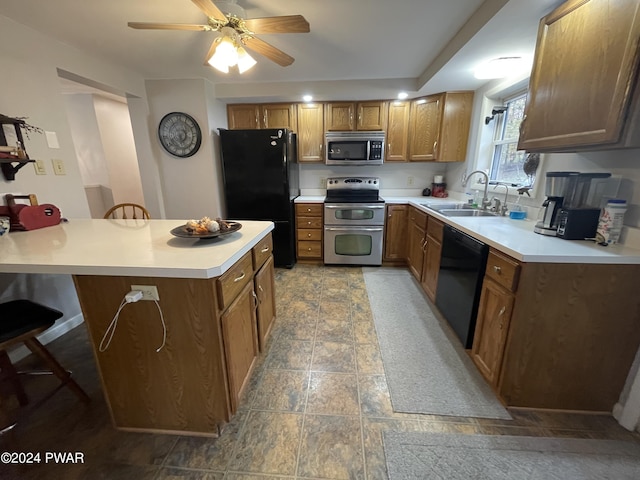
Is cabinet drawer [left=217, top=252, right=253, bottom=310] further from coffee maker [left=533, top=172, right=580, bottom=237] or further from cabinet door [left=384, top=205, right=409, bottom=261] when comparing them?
cabinet door [left=384, top=205, right=409, bottom=261]

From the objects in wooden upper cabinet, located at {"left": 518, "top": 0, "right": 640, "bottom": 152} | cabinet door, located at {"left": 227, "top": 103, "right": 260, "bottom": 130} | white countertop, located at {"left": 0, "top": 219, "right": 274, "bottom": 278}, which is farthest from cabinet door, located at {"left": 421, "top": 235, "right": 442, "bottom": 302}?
cabinet door, located at {"left": 227, "top": 103, "right": 260, "bottom": 130}

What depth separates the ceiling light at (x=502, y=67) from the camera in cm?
207

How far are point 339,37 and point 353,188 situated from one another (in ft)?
5.72

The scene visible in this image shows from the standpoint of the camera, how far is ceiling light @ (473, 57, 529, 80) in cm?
207

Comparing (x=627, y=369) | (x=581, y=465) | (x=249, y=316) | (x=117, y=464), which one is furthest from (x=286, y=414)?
(x=627, y=369)

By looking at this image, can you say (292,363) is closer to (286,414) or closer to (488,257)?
(286,414)

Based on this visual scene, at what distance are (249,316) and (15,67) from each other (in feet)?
7.79

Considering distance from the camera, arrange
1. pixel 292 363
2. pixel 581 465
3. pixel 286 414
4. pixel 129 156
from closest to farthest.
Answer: pixel 581 465
pixel 286 414
pixel 292 363
pixel 129 156

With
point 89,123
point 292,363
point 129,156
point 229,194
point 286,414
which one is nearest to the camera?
point 286,414

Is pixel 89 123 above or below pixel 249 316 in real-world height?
above

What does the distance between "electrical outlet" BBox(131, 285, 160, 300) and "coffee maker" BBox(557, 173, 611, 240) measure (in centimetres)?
211

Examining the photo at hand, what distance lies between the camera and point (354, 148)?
338cm

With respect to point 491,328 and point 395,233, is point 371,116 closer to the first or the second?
point 395,233

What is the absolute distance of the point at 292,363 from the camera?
178cm
